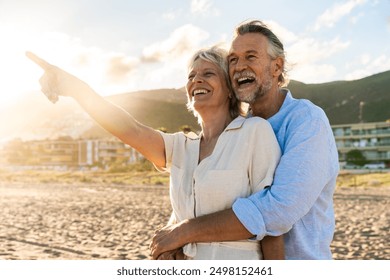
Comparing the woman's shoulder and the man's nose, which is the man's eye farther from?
the woman's shoulder

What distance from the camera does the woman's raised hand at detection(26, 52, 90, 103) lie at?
7.79 ft

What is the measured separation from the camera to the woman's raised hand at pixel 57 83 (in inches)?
93.5

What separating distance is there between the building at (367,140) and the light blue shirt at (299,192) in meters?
54.3

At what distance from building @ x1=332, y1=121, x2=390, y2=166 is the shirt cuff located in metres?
54.6

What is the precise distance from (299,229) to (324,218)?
0.13 m

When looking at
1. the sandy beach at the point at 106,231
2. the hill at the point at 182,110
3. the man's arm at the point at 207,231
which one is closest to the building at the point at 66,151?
the hill at the point at 182,110

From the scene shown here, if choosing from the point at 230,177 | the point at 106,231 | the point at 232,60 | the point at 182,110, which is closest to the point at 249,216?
the point at 230,177

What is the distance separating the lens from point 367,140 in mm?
62406

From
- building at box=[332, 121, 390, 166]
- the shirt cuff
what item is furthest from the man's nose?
→ building at box=[332, 121, 390, 166]

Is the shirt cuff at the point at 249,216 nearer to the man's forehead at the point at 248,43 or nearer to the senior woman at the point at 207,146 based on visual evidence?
the senior woman at the point at 207,146

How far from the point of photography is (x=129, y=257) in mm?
7395

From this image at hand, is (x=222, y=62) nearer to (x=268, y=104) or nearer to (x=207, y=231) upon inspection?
(x=268, y=104)

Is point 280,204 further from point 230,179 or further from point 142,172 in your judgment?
point 142,172
